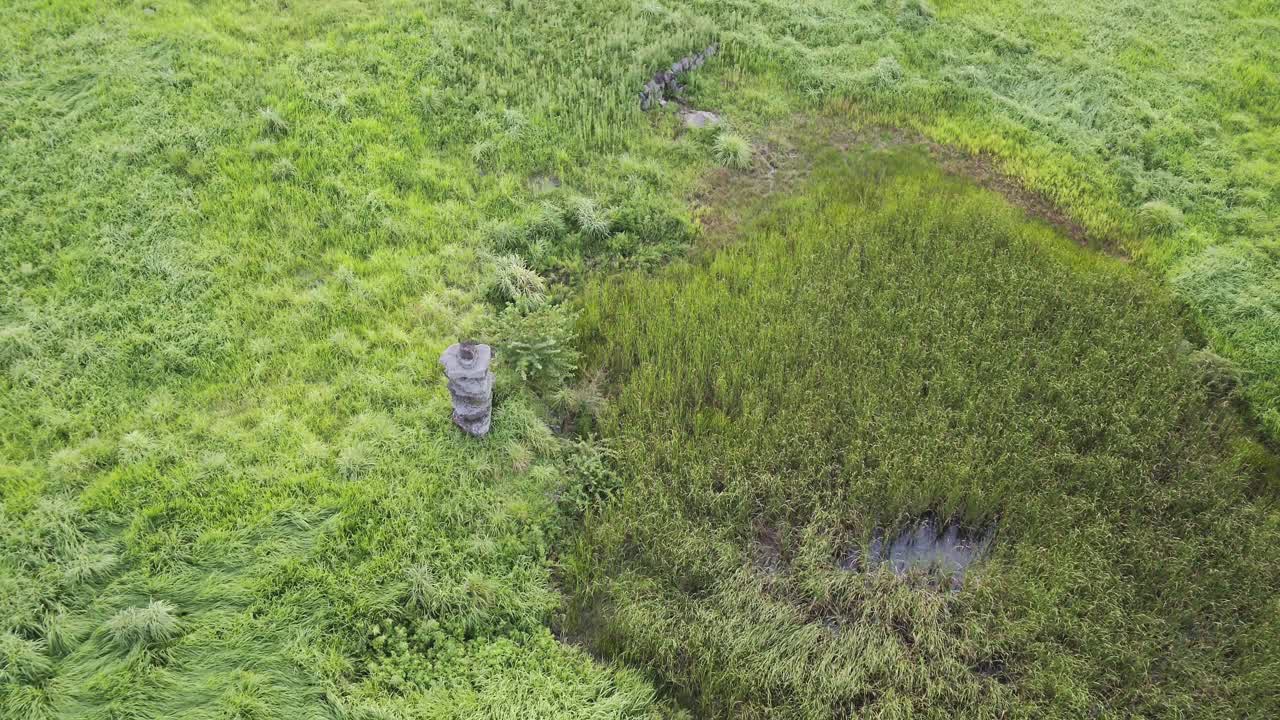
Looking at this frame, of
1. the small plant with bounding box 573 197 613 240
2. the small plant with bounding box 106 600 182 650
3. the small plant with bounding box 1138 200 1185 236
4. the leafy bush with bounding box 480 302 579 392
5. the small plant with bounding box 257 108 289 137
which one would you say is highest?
the small plant with bounding box 257 108 289 137

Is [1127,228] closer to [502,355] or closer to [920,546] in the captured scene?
[920,546]

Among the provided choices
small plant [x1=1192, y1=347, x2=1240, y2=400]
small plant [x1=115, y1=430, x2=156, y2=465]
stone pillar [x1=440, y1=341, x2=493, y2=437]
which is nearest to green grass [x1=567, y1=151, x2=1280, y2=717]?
small plant [x1=1192, y1=347, x2=1240, y2=400]

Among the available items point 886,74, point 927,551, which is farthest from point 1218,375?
point 886,74

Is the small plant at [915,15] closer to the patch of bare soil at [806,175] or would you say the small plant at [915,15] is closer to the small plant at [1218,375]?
the patch of bare soil at [806,175]

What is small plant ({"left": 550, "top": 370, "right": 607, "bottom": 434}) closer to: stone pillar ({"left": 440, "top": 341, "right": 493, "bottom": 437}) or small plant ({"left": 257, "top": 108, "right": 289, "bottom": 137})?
stone pillar ({"left": 440, "top": 341, "right": 493, "bottom": 437})

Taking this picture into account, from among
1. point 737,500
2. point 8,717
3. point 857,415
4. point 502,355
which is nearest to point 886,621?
point 737,500
